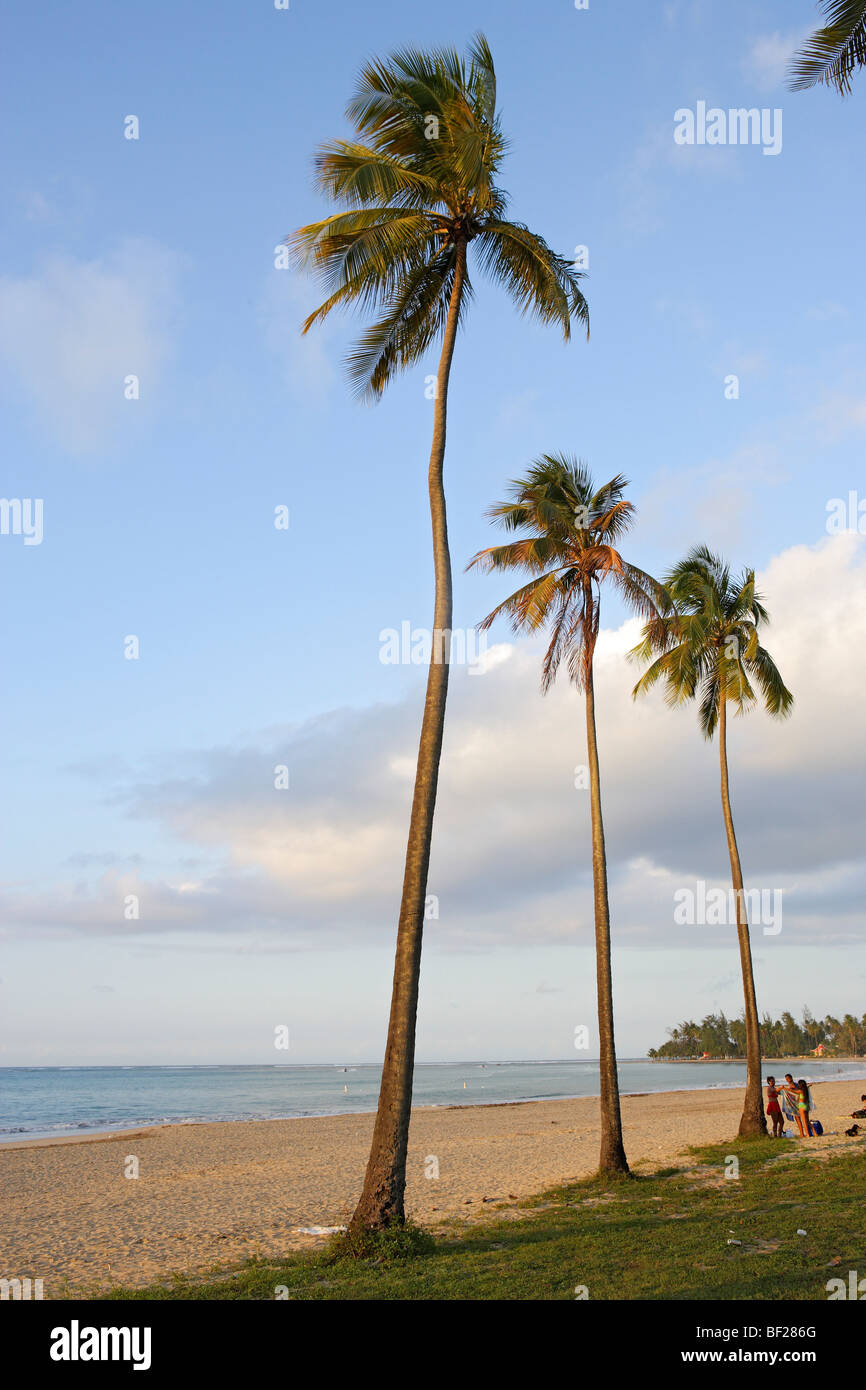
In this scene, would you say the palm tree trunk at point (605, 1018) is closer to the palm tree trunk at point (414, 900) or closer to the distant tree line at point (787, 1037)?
the palm tree trunk at point (414, 900)

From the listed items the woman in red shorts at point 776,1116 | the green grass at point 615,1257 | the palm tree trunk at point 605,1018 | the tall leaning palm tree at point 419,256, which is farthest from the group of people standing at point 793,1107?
the tall leaning palm tree at point 419,256

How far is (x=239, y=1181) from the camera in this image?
20328mm

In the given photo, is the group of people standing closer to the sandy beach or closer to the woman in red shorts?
the woman in red shorts

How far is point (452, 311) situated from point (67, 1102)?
235 ft

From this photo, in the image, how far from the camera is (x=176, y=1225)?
14.2 m

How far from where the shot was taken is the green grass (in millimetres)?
8086

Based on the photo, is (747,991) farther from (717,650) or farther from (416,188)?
(416,188)

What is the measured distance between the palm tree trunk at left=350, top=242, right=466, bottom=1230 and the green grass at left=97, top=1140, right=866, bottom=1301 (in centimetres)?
66

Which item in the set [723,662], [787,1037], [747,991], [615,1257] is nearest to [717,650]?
[723,662]

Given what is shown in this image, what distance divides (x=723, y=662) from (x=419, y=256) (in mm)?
13884

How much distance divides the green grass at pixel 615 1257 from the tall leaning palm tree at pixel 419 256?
1302 millimetres

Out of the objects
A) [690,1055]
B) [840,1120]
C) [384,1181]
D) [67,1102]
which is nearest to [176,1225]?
[384,1181]
